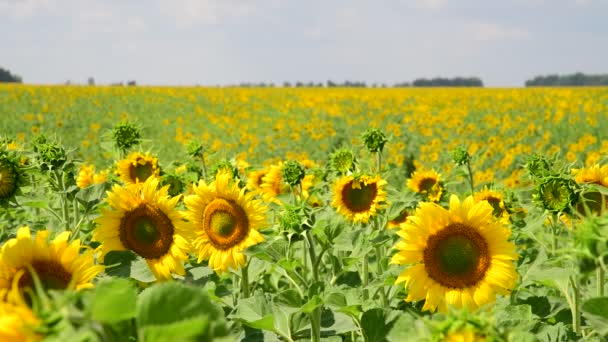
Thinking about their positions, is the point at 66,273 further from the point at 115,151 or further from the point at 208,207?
the point at 115,151

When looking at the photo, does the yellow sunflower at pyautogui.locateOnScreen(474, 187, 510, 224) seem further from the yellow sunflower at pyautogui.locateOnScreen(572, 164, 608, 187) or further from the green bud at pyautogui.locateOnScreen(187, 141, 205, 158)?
the green bud at pyautogui.locateOnScreen(187, 141, 205, 158)

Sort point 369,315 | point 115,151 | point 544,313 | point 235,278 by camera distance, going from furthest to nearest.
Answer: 1. point 115,151
2. point 235,278
3. point 544,313
4. point 369,315

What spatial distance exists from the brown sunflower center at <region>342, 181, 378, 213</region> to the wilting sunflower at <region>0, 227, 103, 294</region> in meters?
2.25

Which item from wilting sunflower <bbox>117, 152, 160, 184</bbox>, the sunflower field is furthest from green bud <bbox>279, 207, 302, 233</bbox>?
wilting sunflower <bbox>117, 152, 160, 184</bbox>

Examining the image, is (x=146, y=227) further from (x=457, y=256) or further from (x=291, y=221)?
(x=457, y=256)

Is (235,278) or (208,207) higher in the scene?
(208,207)

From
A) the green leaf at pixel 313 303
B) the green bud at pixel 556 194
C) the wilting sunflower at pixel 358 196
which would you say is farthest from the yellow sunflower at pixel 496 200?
the green leaf at pixel 313 303

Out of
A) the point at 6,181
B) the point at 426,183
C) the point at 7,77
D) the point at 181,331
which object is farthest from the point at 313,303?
the point at 7,77

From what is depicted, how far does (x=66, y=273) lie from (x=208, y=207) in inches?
47.3

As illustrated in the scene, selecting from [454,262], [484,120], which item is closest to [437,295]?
[454,262]

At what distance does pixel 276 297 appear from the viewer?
1993 mm

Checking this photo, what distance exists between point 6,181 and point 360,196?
2.00 m

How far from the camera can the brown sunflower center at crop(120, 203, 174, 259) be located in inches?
79.0

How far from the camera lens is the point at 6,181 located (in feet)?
6.35
